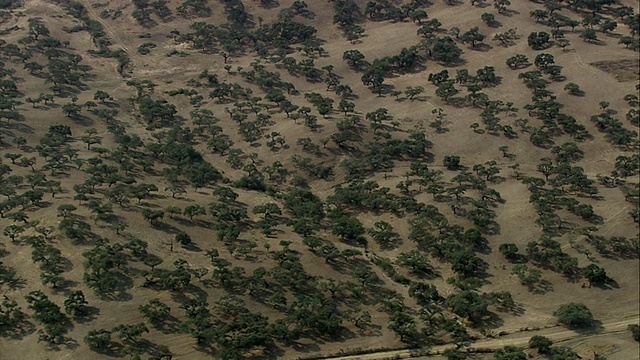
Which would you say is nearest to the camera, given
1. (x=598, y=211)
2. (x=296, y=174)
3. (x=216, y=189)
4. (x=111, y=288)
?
(x=111, y=288)

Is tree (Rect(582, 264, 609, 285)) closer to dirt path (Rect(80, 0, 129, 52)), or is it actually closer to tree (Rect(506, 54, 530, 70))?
tree (Rect(506, 54, 530, 70))

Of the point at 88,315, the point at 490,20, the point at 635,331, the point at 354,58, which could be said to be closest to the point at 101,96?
the point at 354,58

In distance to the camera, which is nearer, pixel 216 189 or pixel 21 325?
pixel 21 325

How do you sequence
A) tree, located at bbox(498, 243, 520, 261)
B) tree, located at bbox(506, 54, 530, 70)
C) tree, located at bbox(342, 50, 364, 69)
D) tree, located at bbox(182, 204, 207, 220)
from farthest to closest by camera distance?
tree, located at bbox(342, 50, 364, 69) → tree, located at bbox(506, 54, 530, 70) → tree, located at bbox(182, 204, 207, 220) → tree, located at bbox(498, 243, 520, 261)

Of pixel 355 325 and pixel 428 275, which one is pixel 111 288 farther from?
pixel 428 275

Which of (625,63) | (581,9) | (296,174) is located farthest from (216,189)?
(581,9)

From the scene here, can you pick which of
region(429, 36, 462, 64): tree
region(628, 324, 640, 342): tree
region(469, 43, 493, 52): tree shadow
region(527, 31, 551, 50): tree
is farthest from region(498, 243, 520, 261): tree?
region(469, 43, 493, 52): tree shadow
